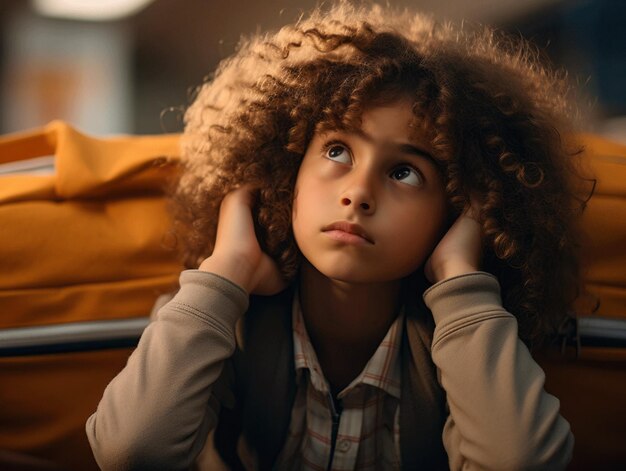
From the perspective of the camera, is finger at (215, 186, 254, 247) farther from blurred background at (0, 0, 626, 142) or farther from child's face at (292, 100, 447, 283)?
blurred background at (0, 0, 626, 142)

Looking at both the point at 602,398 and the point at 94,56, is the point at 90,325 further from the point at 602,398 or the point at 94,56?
the point at 94,56

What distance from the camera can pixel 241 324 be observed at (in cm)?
79

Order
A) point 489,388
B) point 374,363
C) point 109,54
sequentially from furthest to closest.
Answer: point 109,54, point 374,363, point 489,388

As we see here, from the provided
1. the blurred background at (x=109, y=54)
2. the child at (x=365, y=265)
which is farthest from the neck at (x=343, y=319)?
the blurred background at (x=109, y=54)

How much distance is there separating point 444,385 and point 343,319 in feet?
0.46

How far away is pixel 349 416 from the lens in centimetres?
75

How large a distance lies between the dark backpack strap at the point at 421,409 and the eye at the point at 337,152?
0.19 m

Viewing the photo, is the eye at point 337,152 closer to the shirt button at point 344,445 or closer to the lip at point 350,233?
the lip at point 350,233

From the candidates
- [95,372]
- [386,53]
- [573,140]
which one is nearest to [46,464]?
[95,372]

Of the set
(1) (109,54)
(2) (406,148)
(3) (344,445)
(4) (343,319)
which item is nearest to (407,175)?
(2) (406,148)

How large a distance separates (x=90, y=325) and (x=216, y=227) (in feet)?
0.60

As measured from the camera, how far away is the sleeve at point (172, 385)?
2.11ft

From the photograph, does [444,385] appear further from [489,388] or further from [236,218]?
[236,218]

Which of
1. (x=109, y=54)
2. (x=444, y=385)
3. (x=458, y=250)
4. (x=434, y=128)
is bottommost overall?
(x=109, y=54)
